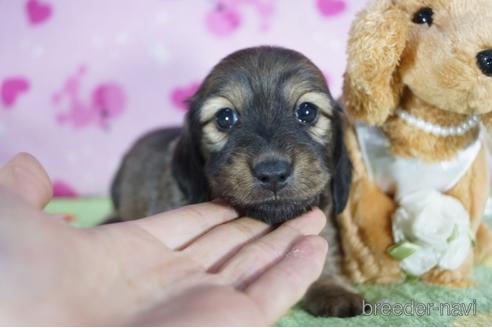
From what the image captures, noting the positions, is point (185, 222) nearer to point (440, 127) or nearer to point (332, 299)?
point (332, 299)

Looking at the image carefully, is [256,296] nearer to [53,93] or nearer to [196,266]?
[196,266]

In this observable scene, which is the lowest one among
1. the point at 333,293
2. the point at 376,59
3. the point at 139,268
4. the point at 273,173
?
the point at 333,293

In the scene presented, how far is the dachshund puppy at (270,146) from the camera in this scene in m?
1.68

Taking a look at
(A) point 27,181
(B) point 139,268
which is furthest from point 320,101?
(A) point 27,181

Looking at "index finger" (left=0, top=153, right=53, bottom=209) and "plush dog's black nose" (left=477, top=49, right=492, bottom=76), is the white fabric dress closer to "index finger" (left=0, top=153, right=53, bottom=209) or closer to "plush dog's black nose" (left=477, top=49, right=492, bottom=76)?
"plush dog's black nose" (left=477, top=49, right=492, bottom=76)

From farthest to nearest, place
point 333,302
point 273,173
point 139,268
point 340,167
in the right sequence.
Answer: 1. point 340,167
2. point 333,302
3. point 273,173
4. point 139,268

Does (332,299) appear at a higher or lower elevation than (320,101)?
lower

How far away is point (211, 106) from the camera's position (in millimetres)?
1927

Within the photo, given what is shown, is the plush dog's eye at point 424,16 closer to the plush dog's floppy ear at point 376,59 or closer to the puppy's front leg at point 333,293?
the plush dog's floppy ear at point 376,59

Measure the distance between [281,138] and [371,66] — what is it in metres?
0.36

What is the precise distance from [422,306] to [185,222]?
31.0 inches

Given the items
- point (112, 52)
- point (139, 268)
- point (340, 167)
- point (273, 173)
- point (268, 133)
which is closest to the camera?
point (139, 268)

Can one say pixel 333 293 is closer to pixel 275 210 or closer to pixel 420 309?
pixel 420 309

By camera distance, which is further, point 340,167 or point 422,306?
point 340,167
